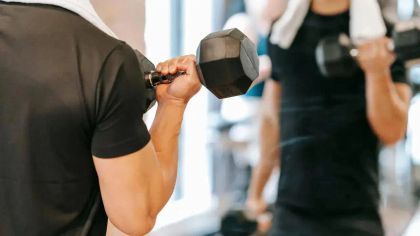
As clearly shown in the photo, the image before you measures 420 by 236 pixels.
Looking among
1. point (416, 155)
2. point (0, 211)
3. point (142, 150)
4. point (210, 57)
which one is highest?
point (210, 57)

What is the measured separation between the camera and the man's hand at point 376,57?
1206 mm

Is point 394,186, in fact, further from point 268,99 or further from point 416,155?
point 268,99

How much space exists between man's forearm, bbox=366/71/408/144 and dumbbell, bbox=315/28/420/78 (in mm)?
61

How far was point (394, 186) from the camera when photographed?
126cm

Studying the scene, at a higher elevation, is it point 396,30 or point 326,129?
point 396,30

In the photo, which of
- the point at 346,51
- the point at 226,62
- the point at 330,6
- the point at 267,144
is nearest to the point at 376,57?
the point at 346,51

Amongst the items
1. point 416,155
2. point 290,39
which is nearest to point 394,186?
point 416,155

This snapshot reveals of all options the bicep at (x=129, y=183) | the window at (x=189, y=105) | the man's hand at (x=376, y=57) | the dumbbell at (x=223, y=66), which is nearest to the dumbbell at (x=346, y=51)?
the man's hand at (x=376, y=57)

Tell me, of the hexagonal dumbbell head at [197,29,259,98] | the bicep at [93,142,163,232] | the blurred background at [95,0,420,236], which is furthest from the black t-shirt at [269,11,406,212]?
the bicep at [93,142,163,232]

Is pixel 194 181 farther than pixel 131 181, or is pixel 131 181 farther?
pixel 194 181

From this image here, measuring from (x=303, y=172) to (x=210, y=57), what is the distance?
792 millimetres

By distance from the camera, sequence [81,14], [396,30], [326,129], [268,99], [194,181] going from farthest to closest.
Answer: [194,181]
[268,99]
[326,129]
[396,30]
[81,14]

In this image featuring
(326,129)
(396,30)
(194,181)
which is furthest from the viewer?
(194,181)

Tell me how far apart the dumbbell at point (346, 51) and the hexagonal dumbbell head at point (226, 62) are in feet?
1.89
